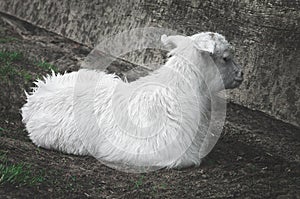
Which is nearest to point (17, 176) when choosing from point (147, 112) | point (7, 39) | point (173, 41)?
point (147, 112)

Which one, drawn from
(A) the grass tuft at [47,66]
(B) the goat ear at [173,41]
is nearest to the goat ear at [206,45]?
(B) the goat ear at [173,41]

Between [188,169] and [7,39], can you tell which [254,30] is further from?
[7,39]

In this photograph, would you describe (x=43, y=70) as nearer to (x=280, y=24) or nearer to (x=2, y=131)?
(x=2, y=131)

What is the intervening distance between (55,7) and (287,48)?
169 inches

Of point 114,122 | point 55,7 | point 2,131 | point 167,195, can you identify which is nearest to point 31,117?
point 2,131

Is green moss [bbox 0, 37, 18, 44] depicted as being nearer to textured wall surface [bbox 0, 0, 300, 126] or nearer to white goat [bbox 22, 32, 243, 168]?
textured wall surface [bbox 0, 0, 300, 126]

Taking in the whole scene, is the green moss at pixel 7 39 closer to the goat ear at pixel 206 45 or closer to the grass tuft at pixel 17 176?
the goat ear at pixel 206 45

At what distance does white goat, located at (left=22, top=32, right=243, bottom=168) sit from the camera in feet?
17.8

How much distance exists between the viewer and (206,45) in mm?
5562

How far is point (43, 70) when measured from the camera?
8000 mm

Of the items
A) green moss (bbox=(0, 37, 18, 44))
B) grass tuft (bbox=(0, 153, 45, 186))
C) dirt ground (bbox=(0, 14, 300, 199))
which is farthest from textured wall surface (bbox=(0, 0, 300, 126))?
grass tuft (bbox=(0, 153, 45, 186))

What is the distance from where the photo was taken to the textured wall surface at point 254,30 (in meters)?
6.35

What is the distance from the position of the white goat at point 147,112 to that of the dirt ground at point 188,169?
14cm

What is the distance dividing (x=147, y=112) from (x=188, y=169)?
627 millimetres
